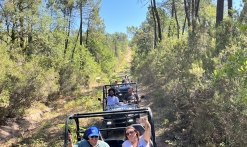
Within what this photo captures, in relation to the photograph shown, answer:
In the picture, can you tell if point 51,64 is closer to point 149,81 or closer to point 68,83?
point 68,83

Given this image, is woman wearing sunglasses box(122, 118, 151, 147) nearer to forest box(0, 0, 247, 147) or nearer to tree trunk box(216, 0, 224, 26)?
forest box(0, 0, 247, 147)

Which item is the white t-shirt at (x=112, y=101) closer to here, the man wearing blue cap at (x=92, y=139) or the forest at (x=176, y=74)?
the forest at (x=176, y=74)

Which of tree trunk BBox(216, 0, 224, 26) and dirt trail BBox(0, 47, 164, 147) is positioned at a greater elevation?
tree trunk BBox(216, 0, 224, 26)

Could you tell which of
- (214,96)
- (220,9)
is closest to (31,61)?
(220,9)

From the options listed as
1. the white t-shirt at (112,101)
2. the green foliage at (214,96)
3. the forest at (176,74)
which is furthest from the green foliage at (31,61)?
the green foliage at (214,96)

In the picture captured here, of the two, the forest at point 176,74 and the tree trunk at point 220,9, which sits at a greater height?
the tree trunk at point 220,9

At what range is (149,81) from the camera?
77.3ft

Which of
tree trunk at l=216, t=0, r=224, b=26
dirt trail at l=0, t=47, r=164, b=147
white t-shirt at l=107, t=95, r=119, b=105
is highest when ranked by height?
tree trunk at l=216, t=0, r=224, b=26

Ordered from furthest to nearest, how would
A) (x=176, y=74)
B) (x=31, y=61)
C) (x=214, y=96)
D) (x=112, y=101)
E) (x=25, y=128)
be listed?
(x=31, y=61), (x=25, y=128), (x=176, y=74), (x=112, y=101), (x=214, y=96)

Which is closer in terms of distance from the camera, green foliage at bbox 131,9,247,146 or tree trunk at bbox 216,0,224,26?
green foliage at bbox 131,9,247,146

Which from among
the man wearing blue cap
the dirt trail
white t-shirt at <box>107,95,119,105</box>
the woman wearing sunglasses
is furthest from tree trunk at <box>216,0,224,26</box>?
the man wearing blue cap

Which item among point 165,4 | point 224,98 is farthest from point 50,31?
point 224,98

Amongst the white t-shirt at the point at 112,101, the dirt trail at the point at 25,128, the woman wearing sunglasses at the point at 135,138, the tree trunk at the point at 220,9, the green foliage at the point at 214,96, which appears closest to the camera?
the woman wearing sunglasses at the point at 135,138

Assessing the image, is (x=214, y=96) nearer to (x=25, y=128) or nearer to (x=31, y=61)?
(x=25, y=128)
